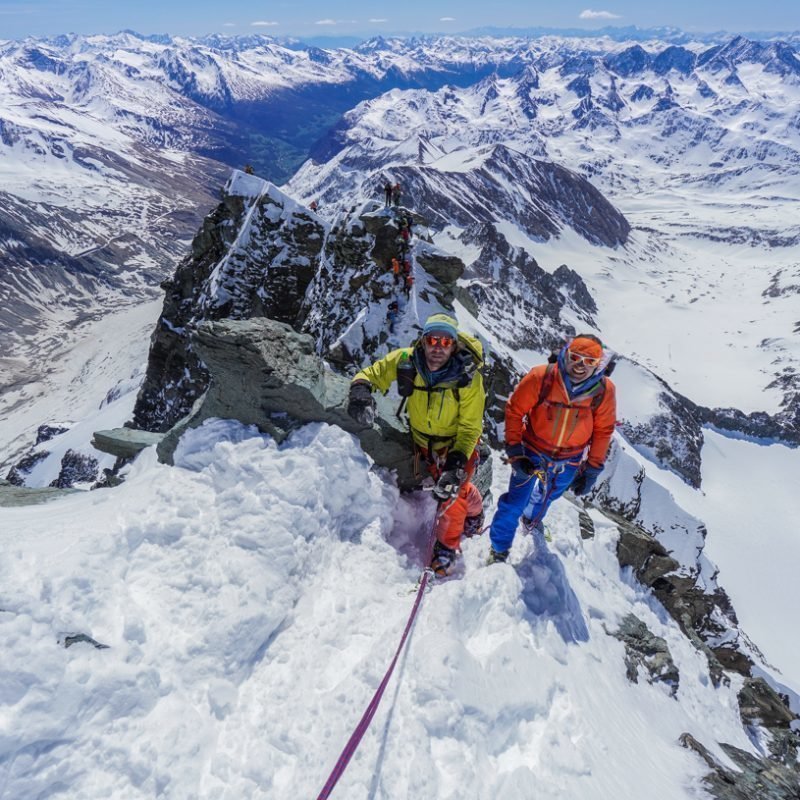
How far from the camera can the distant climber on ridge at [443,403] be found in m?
8.26

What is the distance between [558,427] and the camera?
29.7 feet

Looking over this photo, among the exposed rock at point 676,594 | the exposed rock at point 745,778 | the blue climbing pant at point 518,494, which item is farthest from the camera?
the exposed rock at point 676,594

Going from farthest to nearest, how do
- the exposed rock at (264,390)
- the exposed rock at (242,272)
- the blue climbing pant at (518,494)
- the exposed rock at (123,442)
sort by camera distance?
the exposed rock at (242,272)
the exposed rock at (123,442)
the blue climbing pant at (518,494)
the exposed rock at (264,390)

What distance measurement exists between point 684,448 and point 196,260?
83.4m

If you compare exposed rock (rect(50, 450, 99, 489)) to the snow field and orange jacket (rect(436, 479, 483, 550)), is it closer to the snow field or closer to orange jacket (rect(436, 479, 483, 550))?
the snow field

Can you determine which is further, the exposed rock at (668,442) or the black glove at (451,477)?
the exposed rock at (668,442)

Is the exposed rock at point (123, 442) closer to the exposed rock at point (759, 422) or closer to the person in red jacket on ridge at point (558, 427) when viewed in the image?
the person in red jacket on ridge at point (558, 427)

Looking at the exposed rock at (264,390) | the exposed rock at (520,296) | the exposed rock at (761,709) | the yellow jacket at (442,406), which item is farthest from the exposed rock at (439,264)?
the exposed rock at (520,296)

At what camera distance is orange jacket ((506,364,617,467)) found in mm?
8812

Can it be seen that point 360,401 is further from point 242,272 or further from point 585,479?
point 242,272

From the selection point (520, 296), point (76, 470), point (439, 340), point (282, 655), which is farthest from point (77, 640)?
point (520, 296)

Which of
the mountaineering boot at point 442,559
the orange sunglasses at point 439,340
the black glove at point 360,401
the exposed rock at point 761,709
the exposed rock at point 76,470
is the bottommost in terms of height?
the exposed rock at point 76,470

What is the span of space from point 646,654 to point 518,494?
17.3 ft

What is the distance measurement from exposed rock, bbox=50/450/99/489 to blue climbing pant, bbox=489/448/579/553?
120 ft
